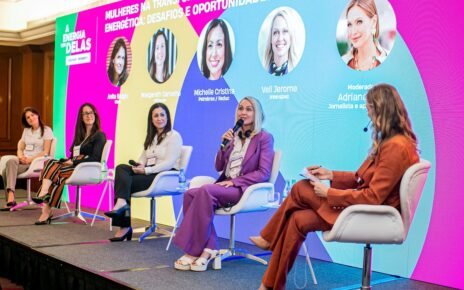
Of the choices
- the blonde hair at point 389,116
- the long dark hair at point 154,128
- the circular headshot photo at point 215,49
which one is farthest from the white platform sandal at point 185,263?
the circular headshot photo at point 215,49

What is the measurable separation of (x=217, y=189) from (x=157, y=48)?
2787 millimetres

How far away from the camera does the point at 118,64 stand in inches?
282

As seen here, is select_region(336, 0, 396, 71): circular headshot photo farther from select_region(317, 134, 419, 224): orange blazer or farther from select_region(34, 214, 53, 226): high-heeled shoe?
select_region(34, 214, 53, 226): high-heeled shoe

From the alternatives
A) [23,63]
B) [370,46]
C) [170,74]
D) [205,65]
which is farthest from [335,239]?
[23,63]

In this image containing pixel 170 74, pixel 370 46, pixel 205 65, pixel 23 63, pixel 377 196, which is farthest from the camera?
pixel 23 63

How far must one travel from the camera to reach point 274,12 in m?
5.20

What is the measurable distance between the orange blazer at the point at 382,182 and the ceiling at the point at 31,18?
19.8 feet

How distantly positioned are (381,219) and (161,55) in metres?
3.99

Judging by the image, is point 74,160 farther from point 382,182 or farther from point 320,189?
point 382,182

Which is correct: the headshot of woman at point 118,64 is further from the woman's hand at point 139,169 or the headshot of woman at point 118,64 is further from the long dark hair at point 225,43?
the woman's hand at point 139,169

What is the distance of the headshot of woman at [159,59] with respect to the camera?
21.1ft

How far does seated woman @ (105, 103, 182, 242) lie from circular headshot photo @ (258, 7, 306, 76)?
103 centimetres

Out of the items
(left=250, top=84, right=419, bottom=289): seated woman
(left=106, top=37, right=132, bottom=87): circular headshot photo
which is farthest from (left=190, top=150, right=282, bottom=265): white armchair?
(left=106, top=37, right=132, bottom=87): circular headshot photo

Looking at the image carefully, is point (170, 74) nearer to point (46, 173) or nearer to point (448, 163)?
point (46, 173)
